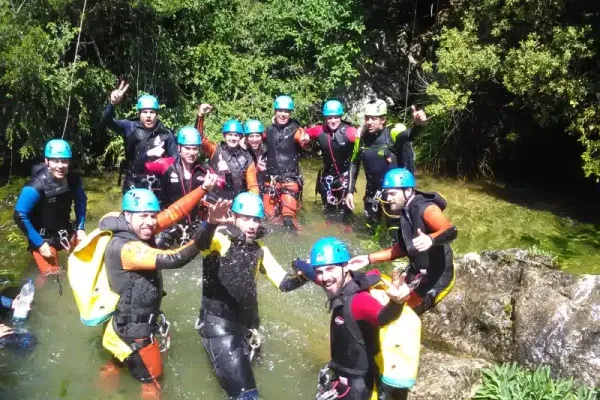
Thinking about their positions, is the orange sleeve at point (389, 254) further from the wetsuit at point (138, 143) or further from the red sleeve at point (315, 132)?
the red sleeve at point (315, 132)

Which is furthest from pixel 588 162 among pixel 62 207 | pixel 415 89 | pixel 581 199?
pixel 62 207

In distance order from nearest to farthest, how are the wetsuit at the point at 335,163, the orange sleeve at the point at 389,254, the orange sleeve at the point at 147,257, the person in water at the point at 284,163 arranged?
1. the orange sleeve at the point at 147,257
2. the orange sleeve at the point at 389,254
3. the wetsuit at the point at 335,163
4. the person in water at the point at 284,163

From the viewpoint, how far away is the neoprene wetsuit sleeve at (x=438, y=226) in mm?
5316

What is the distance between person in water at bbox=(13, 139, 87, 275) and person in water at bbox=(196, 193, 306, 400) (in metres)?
2.62

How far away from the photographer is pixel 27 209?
7043 mm

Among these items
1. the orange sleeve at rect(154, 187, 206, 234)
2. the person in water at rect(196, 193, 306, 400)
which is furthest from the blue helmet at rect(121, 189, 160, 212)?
the person in water at rect(196, 193, 306, 400)

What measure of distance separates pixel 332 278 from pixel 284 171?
5322mm

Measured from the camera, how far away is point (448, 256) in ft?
19.8

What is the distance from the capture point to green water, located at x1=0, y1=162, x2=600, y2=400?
6.13 m

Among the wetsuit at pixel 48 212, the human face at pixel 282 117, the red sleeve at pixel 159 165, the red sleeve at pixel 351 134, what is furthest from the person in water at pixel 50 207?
the red sleeve at pixel 351 134

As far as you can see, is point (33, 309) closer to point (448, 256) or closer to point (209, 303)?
point (209, 303)

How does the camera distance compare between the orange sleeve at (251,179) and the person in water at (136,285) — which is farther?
the orange sleeve at (251,179)

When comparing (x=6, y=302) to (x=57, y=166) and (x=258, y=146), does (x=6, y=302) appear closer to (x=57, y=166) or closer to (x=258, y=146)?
(x=57, y=166)

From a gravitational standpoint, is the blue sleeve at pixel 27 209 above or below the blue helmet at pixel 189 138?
below
